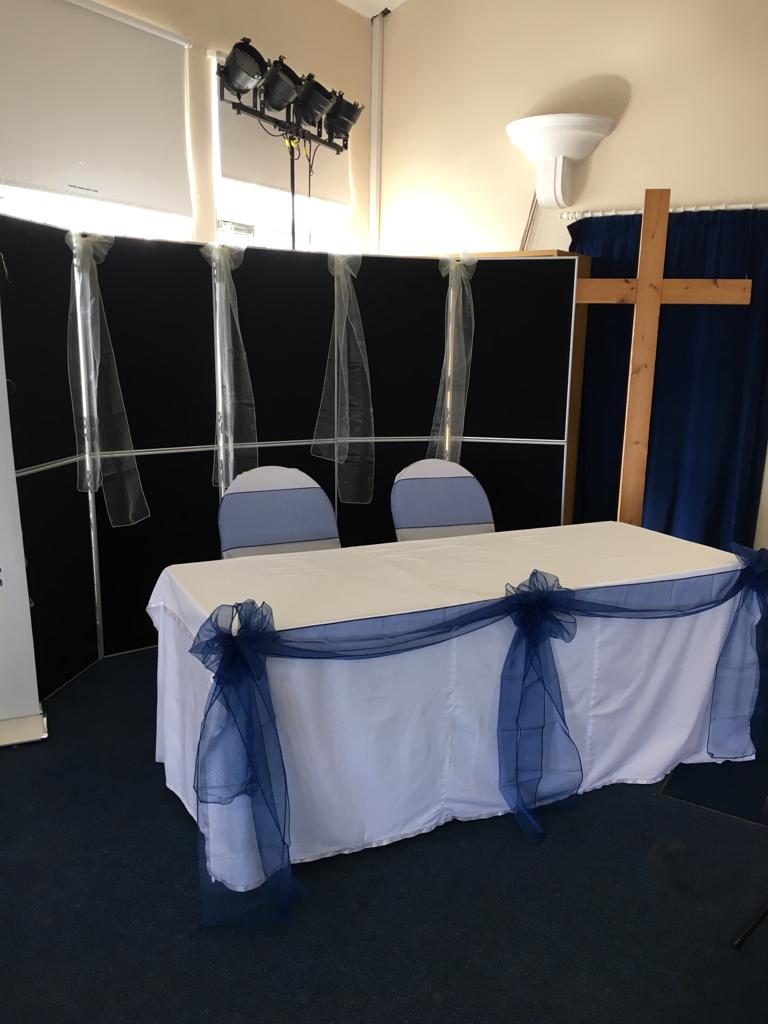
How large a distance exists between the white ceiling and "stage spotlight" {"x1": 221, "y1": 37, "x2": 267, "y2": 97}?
1550 millimetres

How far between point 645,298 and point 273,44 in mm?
2953

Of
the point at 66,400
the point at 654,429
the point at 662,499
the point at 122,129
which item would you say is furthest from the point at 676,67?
the point at 66,400

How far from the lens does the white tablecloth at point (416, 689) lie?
1.86 m

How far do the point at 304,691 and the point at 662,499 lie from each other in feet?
9.88

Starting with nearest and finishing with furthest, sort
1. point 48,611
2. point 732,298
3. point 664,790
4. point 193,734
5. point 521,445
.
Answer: point 193,734 < point 664,790 < point 48,611 < point 732,298 < point 521,445

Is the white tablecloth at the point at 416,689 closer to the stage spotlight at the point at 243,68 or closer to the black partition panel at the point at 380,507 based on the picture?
the black partition panel at the point at 380,507

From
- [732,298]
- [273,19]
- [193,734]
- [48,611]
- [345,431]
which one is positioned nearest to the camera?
[193,734]

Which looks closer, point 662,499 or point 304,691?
point 304,691

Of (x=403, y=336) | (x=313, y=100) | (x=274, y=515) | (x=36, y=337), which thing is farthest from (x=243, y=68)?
(x=274, y=515)

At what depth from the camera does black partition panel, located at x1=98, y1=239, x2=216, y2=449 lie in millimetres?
3109

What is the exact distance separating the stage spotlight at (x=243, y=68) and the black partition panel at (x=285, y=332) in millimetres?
1094

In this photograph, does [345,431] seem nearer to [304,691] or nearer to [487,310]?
[487,310]

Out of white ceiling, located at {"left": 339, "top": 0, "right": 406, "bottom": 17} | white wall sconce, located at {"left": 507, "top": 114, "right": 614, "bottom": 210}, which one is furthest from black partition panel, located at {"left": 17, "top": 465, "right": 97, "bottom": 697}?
white ceiling, located at {"left": 339, "top": 0, "right": 406, "bottom": 17}

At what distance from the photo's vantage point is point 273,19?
4438mm
